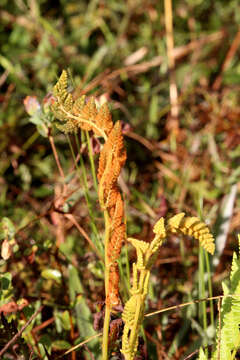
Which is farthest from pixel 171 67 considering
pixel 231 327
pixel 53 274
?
pixel 231 327

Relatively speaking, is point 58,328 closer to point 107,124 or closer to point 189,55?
point 107,124

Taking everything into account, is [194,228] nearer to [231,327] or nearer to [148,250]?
[148,250]

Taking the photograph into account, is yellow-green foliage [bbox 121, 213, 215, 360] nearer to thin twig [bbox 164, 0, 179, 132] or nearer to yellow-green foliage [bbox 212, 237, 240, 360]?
yellow-green foliage [bbox 212, 237, 240, 360]

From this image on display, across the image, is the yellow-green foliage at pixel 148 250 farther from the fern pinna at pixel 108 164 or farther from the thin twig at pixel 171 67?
the thin twig at pixel 171 67

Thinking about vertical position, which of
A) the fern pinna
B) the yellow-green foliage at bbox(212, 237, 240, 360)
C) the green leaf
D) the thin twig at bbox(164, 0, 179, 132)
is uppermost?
the thin twig at bbox(164, 0, 179, 132)

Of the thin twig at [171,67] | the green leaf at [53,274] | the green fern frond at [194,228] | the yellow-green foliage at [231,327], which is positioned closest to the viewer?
the green fern frond at [194,228]

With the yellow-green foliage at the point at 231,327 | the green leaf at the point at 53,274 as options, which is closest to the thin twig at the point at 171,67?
the green leaf at the point at 53,274

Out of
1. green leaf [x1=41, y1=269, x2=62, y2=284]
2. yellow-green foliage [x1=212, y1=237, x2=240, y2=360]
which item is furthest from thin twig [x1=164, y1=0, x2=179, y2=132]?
yellow-green foliage [x1=212, y1=237, x2=240, y2=360]

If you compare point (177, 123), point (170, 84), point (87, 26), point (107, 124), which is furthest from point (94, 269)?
point (87, 26)
